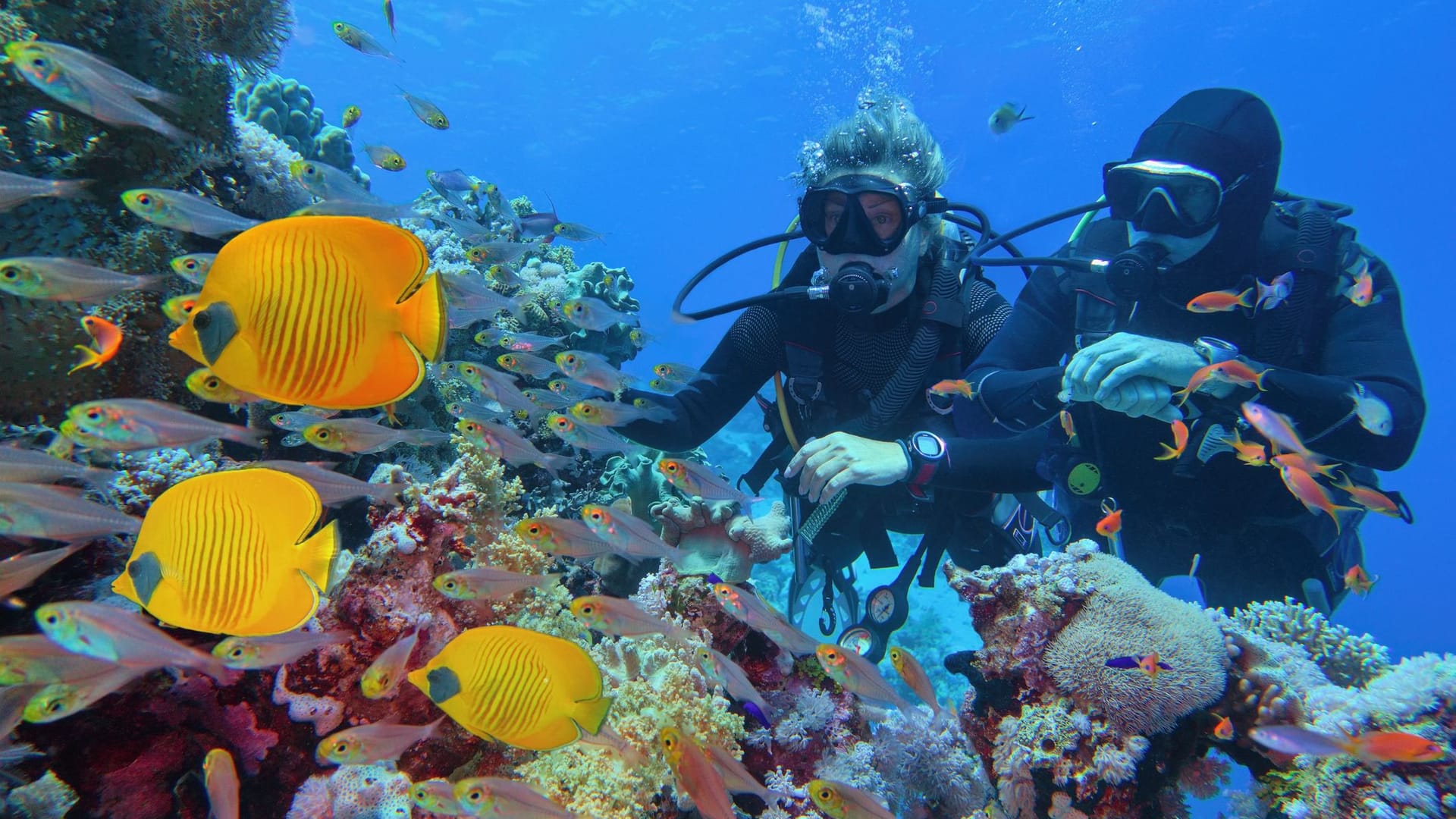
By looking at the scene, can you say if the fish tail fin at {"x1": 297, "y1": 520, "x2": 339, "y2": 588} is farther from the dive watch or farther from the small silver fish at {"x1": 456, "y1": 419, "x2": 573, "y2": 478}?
the dive watch

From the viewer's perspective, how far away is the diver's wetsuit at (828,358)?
4.79 metres

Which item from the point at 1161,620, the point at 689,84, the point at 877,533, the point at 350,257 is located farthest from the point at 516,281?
the point at 689,84

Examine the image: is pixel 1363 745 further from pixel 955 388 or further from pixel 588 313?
pixel 588 313

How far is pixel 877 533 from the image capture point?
4.88 metres

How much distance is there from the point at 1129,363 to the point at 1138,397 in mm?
229

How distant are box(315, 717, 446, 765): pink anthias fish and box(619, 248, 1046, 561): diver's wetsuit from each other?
2902 millimetres

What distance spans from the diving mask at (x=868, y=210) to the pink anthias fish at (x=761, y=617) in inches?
114

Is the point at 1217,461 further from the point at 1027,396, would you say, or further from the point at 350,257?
the point at 350,257

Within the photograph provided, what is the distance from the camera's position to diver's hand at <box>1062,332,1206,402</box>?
337 centimetres

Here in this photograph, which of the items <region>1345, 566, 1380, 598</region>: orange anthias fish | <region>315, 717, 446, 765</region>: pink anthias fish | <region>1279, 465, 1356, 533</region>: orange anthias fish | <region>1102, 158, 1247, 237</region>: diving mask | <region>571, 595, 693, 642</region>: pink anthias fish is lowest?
<region>315, 717, 446, 765</region>: pink anthias fish

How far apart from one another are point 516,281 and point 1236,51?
2367 inches

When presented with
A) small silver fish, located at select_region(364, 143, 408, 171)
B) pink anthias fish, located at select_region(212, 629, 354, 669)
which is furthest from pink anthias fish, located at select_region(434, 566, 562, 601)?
small silver fish, located at select_region(364, 143, 408, 171)

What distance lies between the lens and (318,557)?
4.70 ft

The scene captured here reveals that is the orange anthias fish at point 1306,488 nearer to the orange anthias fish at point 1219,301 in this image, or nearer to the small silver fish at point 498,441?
the orange anthias fish at point 1219,301
